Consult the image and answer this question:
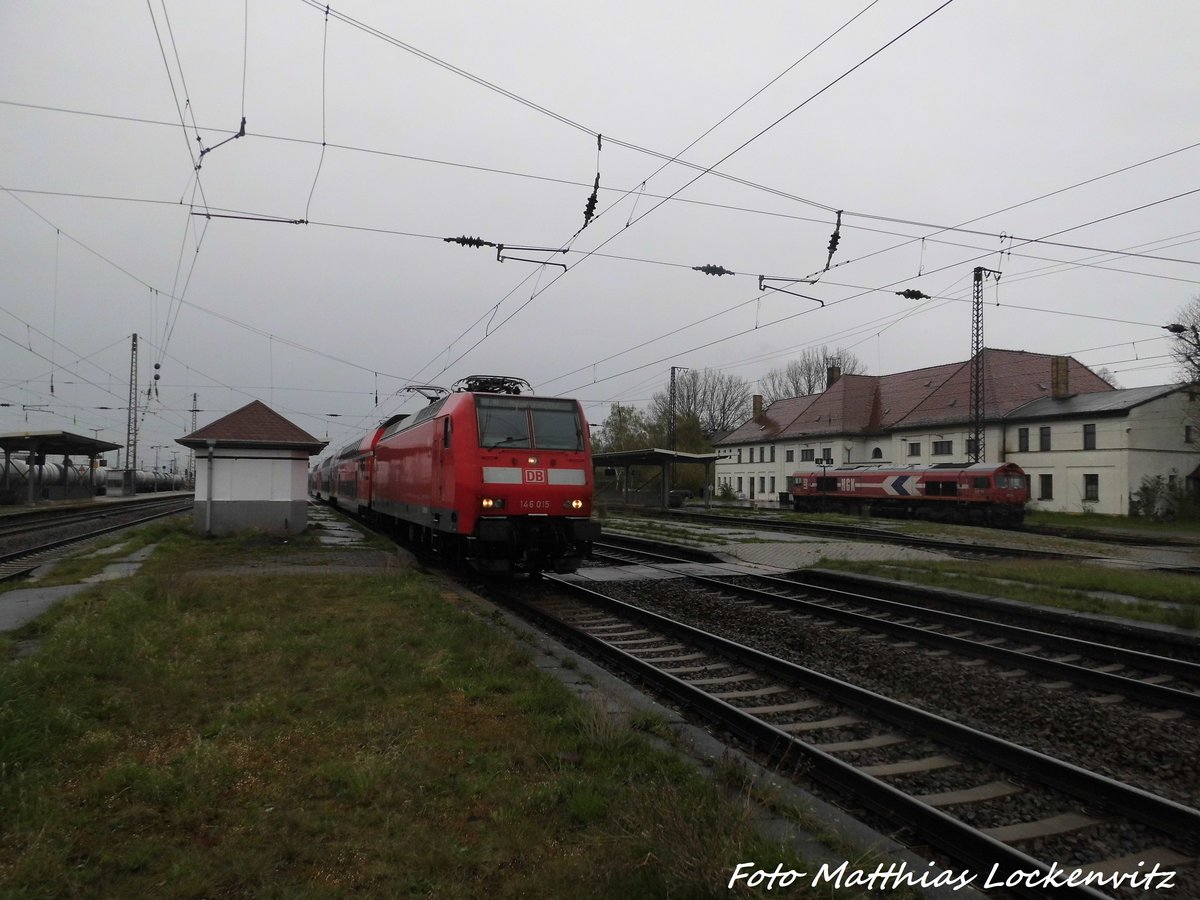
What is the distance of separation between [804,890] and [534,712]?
2.96 meters

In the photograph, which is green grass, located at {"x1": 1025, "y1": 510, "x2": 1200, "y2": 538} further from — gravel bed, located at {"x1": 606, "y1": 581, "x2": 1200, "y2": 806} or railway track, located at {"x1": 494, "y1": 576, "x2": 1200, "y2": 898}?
railway track, located at {"x1": 494, "y1": 576, "x2": 1200, "y2": 898}

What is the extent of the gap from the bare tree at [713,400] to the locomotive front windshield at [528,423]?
66437 mm

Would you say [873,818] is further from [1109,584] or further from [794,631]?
[1109,584]

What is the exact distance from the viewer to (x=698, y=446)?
63469 mm

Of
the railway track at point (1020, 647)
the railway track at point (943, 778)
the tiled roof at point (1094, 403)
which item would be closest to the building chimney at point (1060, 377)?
the tiled roof at point (1094, 403)

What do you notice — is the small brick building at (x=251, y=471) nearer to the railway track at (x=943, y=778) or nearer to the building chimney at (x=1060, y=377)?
the railway track at (x=943, y=778)

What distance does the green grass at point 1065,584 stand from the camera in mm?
10297

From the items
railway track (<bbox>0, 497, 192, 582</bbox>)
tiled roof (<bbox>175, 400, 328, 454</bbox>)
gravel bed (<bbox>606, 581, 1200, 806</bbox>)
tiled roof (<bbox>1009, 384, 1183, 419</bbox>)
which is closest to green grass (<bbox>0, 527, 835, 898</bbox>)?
gravel bed (<bbox>606, 581, 1200, 806</bbox>)

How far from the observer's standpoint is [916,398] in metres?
53.9

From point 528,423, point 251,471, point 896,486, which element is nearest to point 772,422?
point 896,486

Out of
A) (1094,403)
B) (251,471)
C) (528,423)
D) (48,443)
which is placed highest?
Answer: (1094,403)

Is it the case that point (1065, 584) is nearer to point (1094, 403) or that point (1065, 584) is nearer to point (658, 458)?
point (658, 458)

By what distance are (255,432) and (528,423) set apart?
10.1m

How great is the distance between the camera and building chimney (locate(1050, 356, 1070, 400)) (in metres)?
45.0
